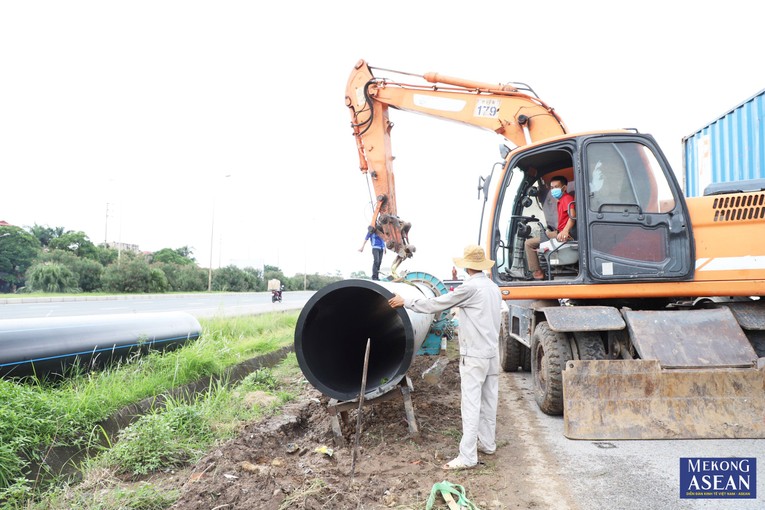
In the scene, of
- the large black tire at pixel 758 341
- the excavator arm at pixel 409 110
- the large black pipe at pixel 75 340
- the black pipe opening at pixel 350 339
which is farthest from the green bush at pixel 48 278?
the large black tire at pixel 758 341

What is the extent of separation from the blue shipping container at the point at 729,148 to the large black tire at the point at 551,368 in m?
3.74

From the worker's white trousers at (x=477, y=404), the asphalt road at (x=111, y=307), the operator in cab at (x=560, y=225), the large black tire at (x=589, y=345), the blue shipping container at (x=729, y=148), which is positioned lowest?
the asphalt road at (x=111, y=307)

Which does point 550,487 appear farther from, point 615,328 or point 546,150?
point 546,150

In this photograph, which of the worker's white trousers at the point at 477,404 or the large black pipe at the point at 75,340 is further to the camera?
the large black pipe at the point at 75,340

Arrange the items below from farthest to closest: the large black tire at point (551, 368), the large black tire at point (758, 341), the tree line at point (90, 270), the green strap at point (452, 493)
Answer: the tree line at point (90, 270), the large black tire at point (551, 368), the large black tire at point (758, 341), the green strap at point (452, 493)

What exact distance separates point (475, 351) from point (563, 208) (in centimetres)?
219

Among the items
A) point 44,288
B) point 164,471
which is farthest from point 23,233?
point 164,471

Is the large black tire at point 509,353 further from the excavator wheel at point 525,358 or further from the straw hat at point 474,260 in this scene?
the straw hat at point 474,260

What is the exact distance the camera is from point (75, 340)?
4.89 meters

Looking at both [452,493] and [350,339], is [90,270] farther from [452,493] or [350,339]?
[452,493]

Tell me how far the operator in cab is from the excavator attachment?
54.9 inches

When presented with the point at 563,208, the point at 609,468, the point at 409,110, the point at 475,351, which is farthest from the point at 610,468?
the point at 409,110

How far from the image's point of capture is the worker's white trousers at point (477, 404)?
3553mm

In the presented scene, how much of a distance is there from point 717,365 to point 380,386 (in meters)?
2.64
